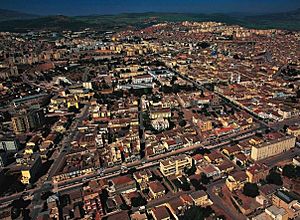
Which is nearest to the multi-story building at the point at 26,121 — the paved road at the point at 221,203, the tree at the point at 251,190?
the paved road at the point at 221,203

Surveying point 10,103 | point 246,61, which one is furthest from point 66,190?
point 246,61

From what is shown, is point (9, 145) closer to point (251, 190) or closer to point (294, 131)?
point (251, 190)

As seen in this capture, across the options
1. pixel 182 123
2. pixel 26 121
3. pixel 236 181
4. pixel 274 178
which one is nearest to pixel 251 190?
pixel 236 181

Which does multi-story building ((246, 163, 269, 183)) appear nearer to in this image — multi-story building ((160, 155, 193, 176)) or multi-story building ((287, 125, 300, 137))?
multi-story building ((160, 155, 193, 176))

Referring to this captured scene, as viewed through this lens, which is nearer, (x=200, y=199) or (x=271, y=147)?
(x=200, y=199)

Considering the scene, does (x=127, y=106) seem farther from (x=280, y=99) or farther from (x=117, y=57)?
(x=117, y=57)
